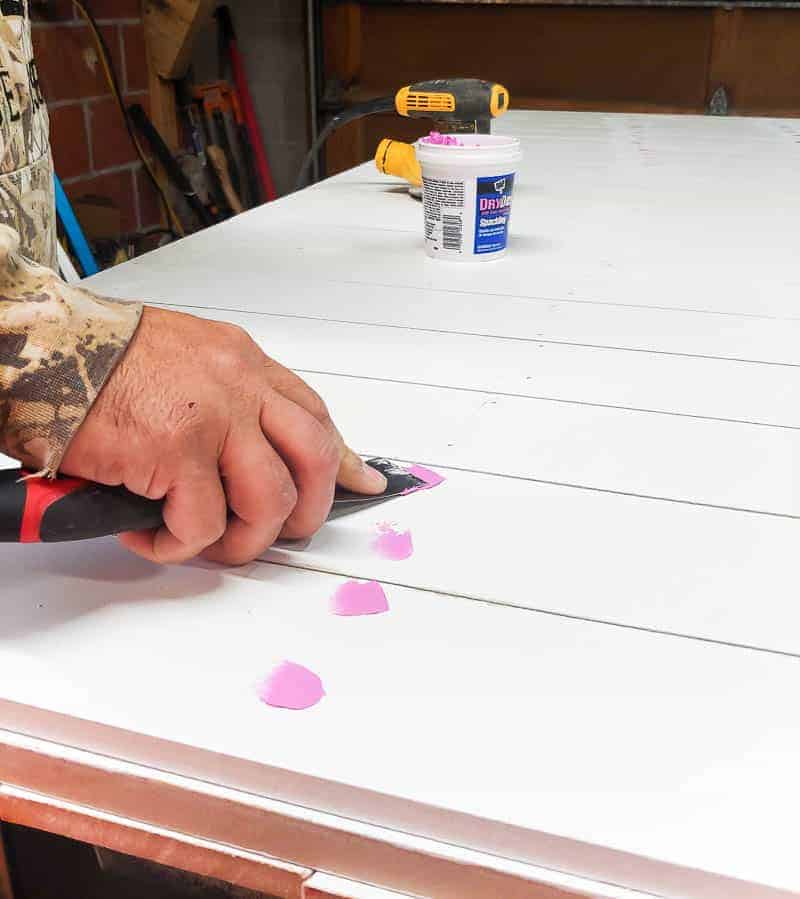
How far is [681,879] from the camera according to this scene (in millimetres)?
354

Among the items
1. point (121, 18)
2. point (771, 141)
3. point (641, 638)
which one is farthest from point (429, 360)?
point (121, 18)

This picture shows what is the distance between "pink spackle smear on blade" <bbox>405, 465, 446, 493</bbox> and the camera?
621 mm

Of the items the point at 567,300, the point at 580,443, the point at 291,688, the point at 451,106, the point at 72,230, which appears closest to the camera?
the point at 291,688

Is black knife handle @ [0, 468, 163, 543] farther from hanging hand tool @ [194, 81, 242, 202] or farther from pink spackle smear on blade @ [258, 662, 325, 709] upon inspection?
hanging hand tool @ [194, 81, 242, 202]

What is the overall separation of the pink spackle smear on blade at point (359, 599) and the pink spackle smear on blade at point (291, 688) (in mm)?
57

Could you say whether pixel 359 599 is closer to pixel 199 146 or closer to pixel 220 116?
pixel 199 146

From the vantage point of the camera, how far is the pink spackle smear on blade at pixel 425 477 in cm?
62

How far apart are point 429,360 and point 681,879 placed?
557mm

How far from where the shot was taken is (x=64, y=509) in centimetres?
46

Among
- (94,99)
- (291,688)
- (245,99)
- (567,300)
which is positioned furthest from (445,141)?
(245,99)

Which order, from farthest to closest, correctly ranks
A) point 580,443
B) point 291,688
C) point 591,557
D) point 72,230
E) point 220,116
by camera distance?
1. point 220,116
2. point 72,230
3. point 580,443
4. point 591,557
5. point 291,688

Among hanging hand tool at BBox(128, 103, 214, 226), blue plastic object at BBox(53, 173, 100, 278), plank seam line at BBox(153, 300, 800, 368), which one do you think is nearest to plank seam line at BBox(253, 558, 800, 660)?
plank seam line at BBox(153, 300, 800, 368)

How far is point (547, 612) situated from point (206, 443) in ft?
0.66

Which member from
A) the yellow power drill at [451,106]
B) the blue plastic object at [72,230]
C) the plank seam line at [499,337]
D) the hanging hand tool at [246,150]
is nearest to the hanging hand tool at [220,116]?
the hanging hand tool at [246,150]
